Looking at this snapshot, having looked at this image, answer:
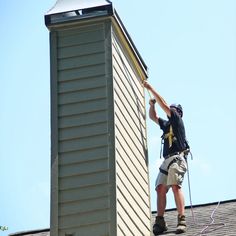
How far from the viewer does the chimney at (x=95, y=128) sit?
768 centimetres

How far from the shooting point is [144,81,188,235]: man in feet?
30.0

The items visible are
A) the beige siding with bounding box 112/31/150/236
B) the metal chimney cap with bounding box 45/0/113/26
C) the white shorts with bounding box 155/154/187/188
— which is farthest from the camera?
the white shorts with bounding box 155/154/187/188

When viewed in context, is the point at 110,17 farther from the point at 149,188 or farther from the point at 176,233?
the point at 176,233

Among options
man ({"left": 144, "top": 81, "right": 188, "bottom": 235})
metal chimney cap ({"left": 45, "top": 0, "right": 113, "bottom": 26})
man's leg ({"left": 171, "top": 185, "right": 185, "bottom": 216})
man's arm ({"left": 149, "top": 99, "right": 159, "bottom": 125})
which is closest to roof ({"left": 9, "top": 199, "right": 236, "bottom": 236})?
man ({"left": 144, "top": 81, "right": 188, "bottom": 235})

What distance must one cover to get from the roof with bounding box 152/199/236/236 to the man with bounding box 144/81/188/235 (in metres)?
0.17

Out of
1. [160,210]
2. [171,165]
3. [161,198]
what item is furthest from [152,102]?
[160,210]

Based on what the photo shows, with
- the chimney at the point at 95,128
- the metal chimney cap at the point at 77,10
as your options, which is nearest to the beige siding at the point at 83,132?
the chimney at the point at 95,128

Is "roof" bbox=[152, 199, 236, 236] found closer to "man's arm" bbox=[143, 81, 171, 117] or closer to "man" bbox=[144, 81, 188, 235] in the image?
"man" bbox=[144, 81, 188, 235]

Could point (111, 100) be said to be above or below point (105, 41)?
below

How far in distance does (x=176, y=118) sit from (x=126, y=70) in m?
0.96

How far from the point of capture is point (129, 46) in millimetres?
9078

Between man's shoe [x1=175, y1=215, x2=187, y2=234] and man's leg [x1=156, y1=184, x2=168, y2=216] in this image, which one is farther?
man's leg [x1=156, y1=184, x2=168, y2=216]

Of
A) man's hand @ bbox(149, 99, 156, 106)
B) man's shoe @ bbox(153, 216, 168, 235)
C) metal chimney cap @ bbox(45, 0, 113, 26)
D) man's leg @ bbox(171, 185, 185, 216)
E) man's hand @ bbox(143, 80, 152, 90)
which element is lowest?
man's shoe @ bbox(153, 216, 168, 235)

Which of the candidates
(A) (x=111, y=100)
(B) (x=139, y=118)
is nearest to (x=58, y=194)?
(A) (x=111, y=100)
